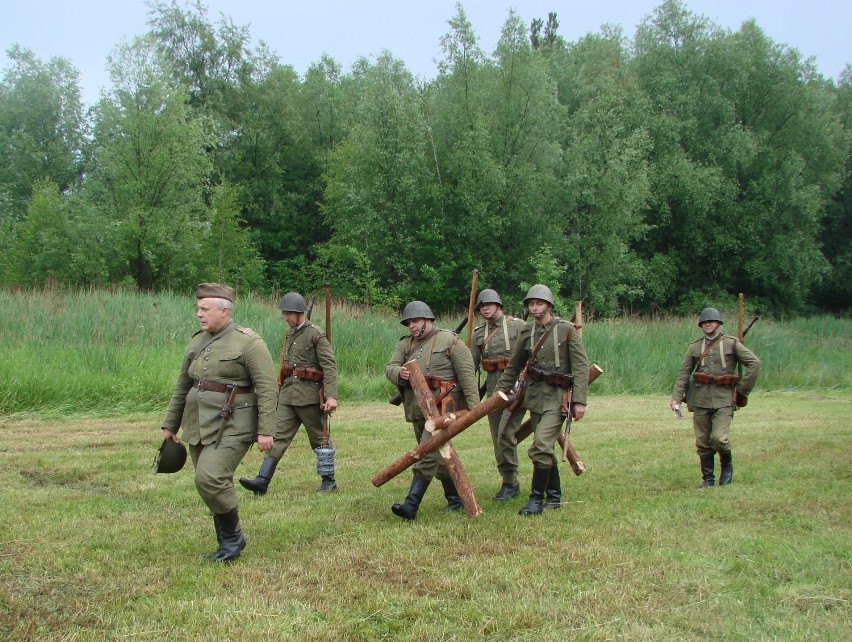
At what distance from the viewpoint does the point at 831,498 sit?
8.48 metres

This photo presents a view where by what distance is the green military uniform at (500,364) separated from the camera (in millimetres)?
8906

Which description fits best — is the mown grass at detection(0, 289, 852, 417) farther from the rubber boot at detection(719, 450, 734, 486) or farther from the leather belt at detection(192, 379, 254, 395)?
the rubber boot at detection(719, 450, 734, 486)

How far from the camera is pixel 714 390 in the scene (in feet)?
32.5

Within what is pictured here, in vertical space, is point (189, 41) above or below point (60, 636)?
above

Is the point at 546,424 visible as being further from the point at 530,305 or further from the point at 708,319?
the point at 708,319

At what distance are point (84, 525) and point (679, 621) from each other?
4.97m

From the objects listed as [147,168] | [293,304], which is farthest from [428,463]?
[147,168]

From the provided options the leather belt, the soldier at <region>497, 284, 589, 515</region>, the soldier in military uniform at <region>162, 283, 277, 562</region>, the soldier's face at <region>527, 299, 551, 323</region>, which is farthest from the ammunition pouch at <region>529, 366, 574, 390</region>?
the leather belt

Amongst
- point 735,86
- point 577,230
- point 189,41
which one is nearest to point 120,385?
point 577,230

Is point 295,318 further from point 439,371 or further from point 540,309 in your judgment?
point 540,309

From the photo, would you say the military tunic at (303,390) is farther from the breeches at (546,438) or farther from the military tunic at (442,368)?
the breeches at (546,438)

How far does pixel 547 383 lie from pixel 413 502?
1829 mm

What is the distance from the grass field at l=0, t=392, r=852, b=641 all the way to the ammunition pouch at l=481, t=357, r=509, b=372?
1347 mm

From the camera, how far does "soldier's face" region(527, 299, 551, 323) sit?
27.3ft
